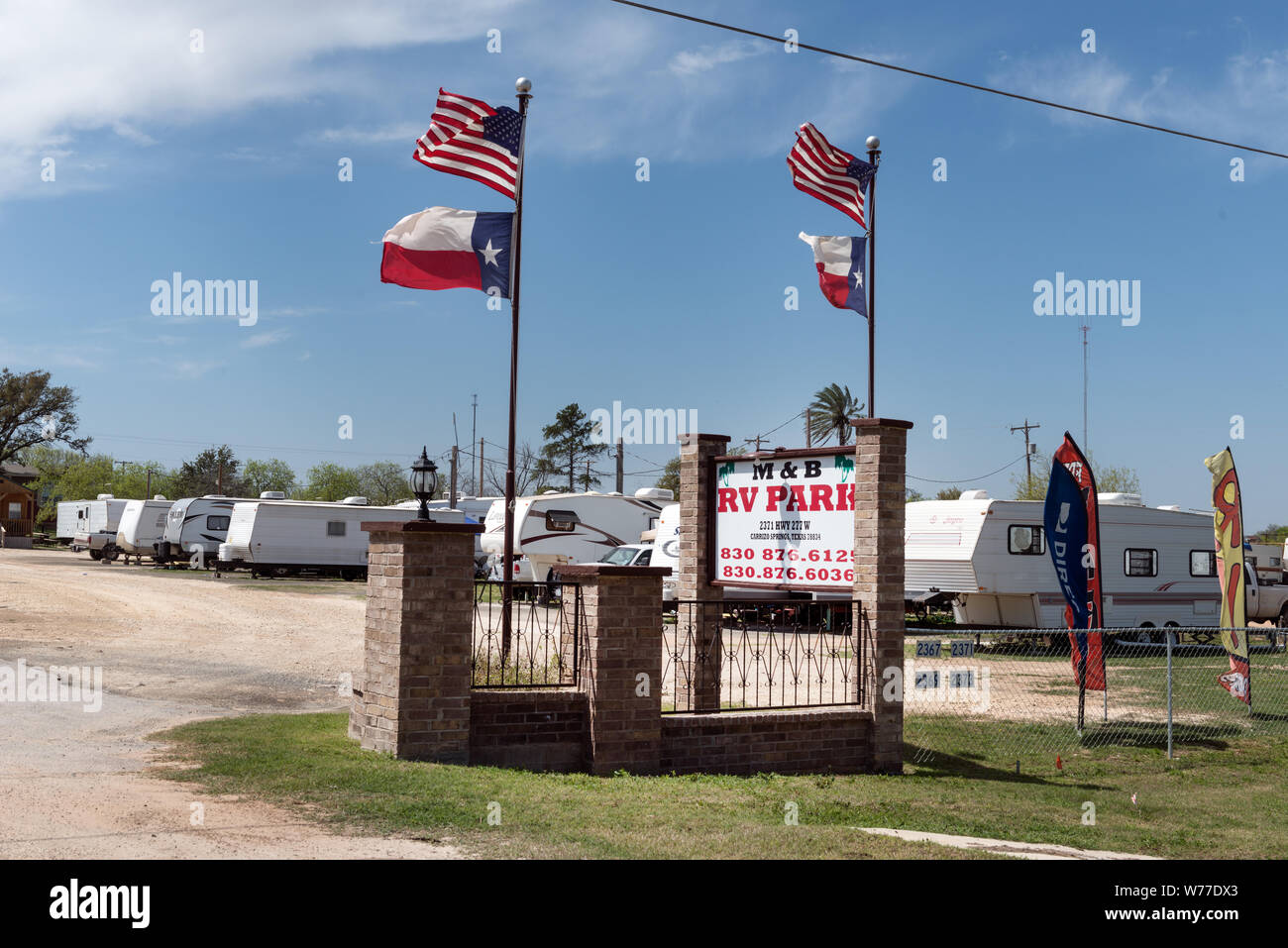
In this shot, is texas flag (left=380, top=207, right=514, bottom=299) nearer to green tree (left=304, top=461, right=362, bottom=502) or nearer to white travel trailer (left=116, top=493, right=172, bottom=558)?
white travel trailer (left=116, top=493, right=172, bottom=558)

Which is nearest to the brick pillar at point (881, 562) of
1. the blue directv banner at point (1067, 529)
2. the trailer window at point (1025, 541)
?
the blue directv banner at point (1067, 529)

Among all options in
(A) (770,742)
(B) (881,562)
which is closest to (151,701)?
(A) (770,742)

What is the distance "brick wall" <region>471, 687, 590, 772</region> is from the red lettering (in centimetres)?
313

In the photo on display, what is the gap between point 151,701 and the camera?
1134 centimetres

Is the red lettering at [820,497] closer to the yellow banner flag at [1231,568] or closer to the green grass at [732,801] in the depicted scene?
the green grass at [732,801]

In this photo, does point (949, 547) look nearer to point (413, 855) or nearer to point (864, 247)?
point (864, 247)

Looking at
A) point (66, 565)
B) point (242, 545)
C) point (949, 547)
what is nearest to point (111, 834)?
point (949, 547)

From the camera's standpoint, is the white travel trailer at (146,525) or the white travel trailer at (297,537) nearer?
the white travel trailer at (297,537)

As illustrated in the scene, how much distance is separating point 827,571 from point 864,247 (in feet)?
27.8

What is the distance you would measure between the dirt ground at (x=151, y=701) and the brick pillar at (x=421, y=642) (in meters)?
1.74

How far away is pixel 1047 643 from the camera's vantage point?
23.6m

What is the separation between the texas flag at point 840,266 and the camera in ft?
57.2

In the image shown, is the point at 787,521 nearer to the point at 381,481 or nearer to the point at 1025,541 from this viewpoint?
the point at 1025,541

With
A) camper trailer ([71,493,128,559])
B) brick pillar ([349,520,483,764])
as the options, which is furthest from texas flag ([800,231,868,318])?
camper trailer ([71,493,128,559])
